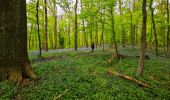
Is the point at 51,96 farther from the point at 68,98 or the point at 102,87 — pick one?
the point at 102,87

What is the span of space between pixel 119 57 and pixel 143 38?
22.2 feet

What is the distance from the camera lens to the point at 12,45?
811 cm

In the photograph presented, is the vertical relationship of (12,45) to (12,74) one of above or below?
above

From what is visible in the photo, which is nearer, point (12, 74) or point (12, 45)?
point (12, 74)

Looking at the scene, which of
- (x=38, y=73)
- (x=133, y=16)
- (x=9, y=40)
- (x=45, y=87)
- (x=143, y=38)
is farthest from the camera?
(x=133, y=16)

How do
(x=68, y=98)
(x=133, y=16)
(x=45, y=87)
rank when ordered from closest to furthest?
(x=68, y=98) → (x=45, y=87) → (x=133, y=16)

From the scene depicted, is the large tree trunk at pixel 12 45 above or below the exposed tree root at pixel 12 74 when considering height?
above

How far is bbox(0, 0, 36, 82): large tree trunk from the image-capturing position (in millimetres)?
7918

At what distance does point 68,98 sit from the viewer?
6.82 m

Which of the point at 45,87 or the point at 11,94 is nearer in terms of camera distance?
A: the point at 11,94

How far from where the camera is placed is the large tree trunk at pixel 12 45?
312 inches

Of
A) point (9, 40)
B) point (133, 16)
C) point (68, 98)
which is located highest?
point (133, 16)

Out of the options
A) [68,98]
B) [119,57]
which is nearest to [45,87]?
[68,98]

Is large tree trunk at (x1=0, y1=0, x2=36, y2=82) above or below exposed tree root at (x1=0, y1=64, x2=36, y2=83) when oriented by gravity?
above
